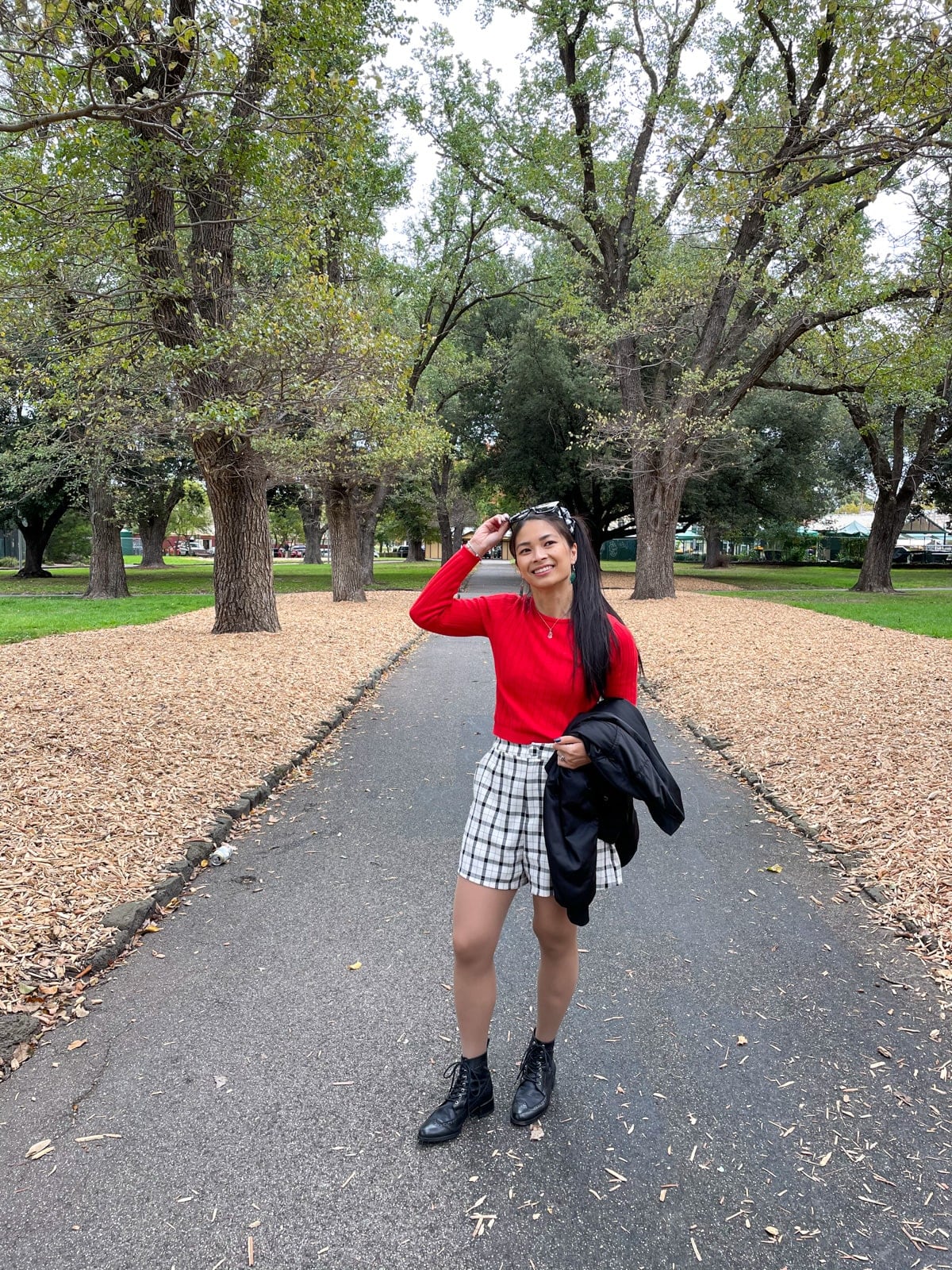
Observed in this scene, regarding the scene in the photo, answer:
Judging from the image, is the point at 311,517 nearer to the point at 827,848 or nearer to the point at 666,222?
the point at 666,222

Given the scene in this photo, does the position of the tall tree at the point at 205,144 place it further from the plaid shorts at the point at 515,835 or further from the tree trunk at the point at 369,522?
the tree trunk at the point at 369,522

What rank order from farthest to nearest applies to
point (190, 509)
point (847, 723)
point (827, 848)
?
point (190, 509) → point (847, 723) → point (827, 848)

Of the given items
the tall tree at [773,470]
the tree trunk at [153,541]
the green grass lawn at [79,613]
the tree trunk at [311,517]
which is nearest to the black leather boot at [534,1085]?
the green grass lawn at [79,613]

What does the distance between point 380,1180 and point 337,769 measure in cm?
403

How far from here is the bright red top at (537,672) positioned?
2.32 m

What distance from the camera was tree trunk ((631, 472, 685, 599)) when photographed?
61.9ft

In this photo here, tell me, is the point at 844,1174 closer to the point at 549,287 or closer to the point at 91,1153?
the point at 91,1153

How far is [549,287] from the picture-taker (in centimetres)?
2131

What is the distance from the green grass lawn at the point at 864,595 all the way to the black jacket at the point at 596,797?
12.3 meters

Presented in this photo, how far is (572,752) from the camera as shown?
215 centimetres

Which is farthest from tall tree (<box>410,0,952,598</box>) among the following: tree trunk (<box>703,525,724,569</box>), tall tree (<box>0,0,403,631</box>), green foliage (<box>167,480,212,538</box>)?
tree trunk (<box>703,525,724,569</box>)

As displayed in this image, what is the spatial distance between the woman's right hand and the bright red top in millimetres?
35

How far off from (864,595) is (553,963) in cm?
2292

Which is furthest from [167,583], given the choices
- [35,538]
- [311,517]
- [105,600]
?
[311,517]
